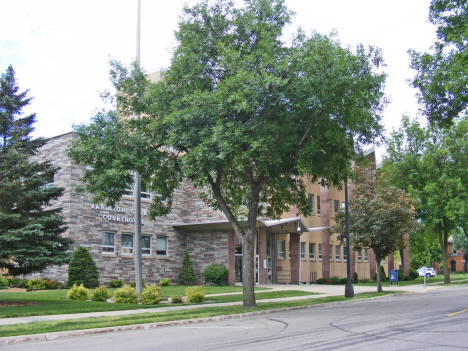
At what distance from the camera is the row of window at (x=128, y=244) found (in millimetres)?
28656

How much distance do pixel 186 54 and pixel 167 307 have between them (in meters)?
9.25

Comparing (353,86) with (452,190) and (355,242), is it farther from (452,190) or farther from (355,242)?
(452,190)

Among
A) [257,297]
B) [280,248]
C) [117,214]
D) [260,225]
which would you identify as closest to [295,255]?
[280,248]

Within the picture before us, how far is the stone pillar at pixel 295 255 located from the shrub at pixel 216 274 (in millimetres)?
8227

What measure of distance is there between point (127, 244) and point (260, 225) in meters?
8.73

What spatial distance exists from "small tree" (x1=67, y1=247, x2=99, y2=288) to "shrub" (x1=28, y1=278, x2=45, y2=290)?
1384mm

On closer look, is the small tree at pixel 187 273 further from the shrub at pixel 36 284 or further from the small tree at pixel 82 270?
the shrub at pixel 36 284

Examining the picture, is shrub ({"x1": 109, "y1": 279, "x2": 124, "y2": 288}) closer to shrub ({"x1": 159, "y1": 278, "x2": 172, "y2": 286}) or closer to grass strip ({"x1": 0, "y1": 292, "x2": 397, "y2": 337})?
shrub ({"x1": 159, "y1": 278, "x2": 172, "y2": 286})

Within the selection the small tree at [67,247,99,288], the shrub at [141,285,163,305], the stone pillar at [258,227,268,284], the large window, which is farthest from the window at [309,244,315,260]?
the shrub at [141,285,163,305]

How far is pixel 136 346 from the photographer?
926cm

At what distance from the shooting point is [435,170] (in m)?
40.9

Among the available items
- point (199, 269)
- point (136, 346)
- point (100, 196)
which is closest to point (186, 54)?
point (100, 196)

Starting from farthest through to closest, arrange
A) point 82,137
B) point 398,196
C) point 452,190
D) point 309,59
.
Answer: point 452,190 < point 398,196 < point 82,137 < point 309,59

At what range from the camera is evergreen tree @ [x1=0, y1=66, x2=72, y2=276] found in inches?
673
